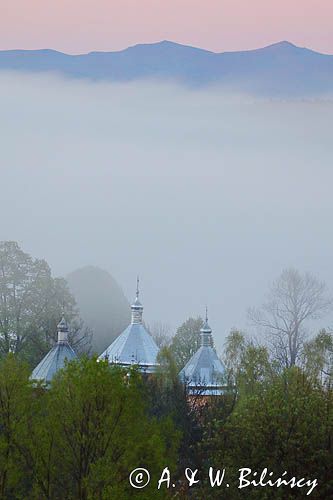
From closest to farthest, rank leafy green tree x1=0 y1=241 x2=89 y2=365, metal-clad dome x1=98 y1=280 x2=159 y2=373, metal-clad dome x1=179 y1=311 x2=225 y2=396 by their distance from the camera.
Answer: metal-clad dome x1=179 y1=311 x2=225 y2=396 < metal-clad dome x1=98 y1=280 x2=159 y2=373 < leafy green tree x1=0 y1=241 x2=89 y2=365

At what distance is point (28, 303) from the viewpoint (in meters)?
47.8

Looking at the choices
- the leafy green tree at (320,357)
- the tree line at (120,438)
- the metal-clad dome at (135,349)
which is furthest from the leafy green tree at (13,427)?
the metal-clad dome at (135,349)

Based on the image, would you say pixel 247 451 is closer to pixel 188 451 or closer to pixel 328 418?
pixel 328 418

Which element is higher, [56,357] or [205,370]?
[205,370]

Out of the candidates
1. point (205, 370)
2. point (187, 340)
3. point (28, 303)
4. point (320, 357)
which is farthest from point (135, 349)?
point (320, 357)

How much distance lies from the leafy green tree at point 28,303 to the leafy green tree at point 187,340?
5336 mm
